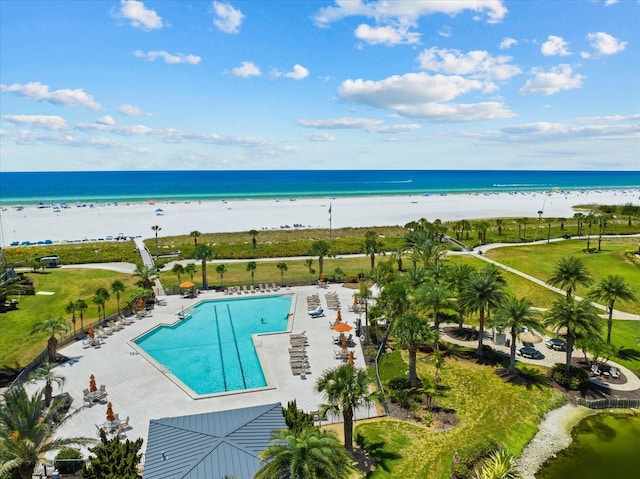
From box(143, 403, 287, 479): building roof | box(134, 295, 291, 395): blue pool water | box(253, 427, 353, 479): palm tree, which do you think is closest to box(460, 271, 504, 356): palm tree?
box(134, 295, 291, 395): blue pool water

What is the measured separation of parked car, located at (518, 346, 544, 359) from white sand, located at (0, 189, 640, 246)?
72.7 metres

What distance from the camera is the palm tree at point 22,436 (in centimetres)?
1551

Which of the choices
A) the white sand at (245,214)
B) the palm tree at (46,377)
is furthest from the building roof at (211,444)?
the white sand at (245,214)

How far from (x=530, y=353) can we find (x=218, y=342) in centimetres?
2516

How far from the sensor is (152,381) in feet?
93.0

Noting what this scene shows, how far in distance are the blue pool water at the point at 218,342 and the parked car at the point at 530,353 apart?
19.9 metres

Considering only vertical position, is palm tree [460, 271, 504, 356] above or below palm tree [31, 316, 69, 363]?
above

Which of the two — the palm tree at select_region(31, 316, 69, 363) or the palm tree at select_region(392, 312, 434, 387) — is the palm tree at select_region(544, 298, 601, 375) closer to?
the palm tree at select_region(392, 312, 434, 387)

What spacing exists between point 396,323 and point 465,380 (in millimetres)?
6971

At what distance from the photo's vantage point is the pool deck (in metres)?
24.3

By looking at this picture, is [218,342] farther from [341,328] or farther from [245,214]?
[245,214]

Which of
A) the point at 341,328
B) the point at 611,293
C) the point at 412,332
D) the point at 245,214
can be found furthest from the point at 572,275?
the point at 245,214

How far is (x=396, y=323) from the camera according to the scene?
26766 millimetres

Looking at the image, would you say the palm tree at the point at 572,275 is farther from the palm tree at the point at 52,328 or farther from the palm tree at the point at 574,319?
the palm tree at the point at 52,328
